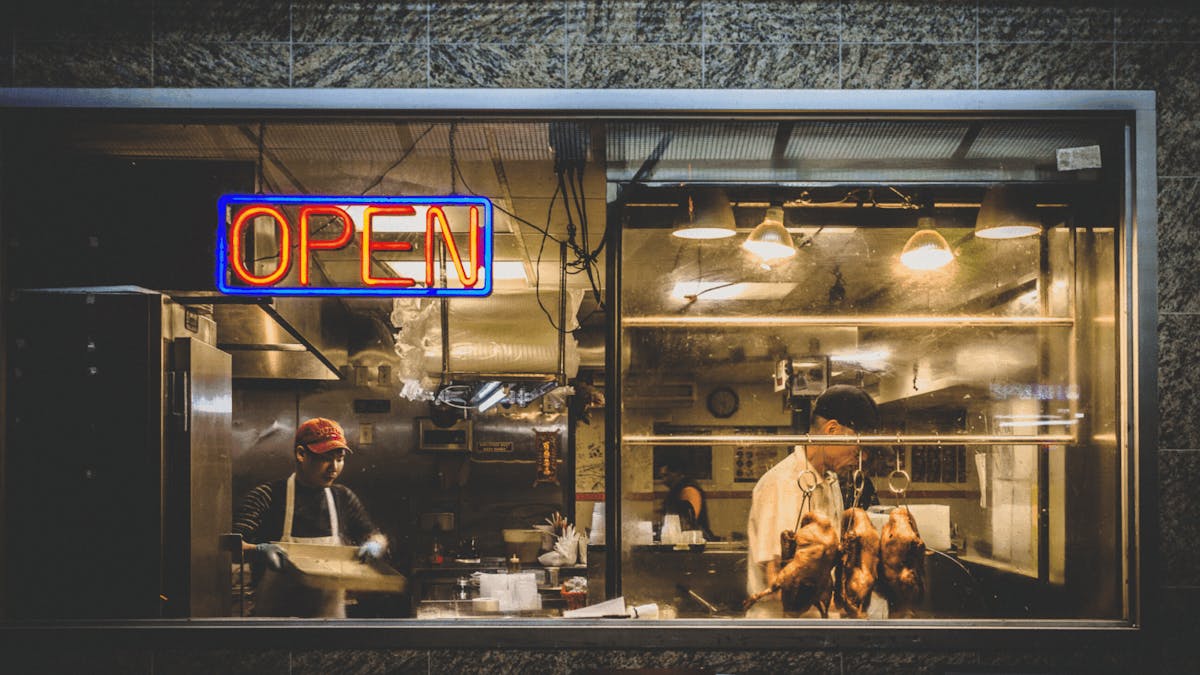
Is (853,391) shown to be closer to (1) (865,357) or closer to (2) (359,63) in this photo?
(1) (865,357)

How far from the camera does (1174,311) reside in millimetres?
3545

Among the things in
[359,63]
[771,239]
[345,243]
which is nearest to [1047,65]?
[771,239]

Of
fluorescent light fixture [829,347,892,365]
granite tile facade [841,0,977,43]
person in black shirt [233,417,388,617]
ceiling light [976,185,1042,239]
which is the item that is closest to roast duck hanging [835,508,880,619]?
fluorescent light fixture [829,347,892,365]

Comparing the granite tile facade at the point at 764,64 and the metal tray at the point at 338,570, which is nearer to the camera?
the granite tile facade at the point at 764,64

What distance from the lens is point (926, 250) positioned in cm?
488

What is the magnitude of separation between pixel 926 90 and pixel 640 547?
3.00 meters

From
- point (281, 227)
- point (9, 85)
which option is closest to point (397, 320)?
point (281, 227)

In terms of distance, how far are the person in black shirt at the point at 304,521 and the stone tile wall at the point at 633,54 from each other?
1.59 meters

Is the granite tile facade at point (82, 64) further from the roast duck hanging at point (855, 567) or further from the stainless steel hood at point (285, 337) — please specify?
the roast duck hanging at point (855, 567)

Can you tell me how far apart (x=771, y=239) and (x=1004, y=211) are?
4.07ft

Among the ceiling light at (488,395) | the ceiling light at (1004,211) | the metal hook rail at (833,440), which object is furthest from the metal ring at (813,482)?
the ceiling light at (488,395)

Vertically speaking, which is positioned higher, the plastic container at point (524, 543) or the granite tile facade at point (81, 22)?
the granite tile facade at point (81, 22)

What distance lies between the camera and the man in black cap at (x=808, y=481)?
500 centimetres

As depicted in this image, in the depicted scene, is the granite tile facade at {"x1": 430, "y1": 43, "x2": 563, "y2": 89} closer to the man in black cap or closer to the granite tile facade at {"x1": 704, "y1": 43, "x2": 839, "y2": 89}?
the granite tile facade at {"x1": 704, "y1": 43, "x2": 839, "y2": 89}
